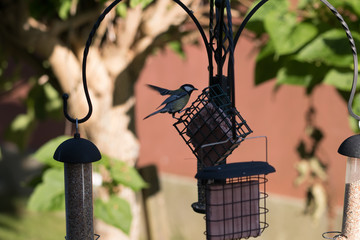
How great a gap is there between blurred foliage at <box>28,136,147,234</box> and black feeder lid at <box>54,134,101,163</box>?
1.07 meters

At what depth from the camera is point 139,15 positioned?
10.5 feet

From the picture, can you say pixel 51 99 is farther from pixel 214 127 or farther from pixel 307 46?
pixel 214 127

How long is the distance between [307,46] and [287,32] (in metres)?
0.17

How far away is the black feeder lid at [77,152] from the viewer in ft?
5.31

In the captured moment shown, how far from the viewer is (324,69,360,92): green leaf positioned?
2508 millimetres

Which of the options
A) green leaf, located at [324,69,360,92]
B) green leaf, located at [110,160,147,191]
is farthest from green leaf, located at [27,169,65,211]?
green leaf, located at [324,69,360,92]

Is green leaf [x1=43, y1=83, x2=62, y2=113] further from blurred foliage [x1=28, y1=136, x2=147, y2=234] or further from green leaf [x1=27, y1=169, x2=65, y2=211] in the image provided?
green leaf [x1=27, y1=169, x2=65, y2=211]

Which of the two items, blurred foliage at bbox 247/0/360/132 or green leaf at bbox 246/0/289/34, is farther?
green leaf at bbox 246/0/289/34

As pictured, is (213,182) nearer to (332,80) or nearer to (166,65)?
(332,80)

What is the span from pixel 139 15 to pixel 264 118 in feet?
6.19

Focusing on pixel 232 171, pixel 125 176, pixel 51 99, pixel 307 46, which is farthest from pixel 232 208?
pixel 51 99

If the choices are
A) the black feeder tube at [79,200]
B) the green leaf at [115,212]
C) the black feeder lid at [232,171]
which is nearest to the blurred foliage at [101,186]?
the green leaf at [115,212]

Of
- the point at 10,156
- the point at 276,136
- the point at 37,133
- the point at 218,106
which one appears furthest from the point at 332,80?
the point at 10,156

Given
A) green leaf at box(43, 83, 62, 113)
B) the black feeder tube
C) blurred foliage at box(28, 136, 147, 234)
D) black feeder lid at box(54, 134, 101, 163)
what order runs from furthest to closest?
green leaf at box(43, 83, 62, 113), blurred foliage at box(28, 136, 147, 234), the black feeder tube, black feeder lid at box(54, 134, 101, 163)
